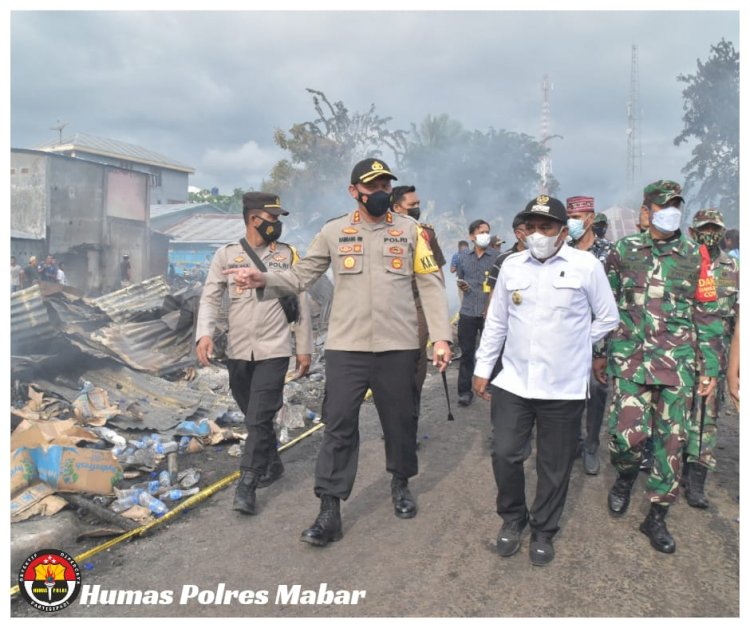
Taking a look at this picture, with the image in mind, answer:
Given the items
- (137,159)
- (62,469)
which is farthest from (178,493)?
(137,159)

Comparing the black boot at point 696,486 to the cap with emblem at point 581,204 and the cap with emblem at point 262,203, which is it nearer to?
the cap with emblem at point 581,204

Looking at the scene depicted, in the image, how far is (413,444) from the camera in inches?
161

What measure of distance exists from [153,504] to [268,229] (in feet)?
7.03

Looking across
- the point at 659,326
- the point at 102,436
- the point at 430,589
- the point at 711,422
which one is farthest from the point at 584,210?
the point at 102,436

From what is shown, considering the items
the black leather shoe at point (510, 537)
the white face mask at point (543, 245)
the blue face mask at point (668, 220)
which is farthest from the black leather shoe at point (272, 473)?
the blue face mask at point (668, 220)

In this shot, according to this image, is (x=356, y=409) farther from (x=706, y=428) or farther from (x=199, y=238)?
(x=199, y=238)

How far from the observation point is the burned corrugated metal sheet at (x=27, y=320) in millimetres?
6961

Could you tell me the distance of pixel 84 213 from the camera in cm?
2469

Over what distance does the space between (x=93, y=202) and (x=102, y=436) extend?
2187 centimetres

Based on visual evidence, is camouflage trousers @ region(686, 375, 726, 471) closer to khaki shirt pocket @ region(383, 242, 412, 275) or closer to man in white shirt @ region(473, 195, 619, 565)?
man in white shirt @ region(473, 195, 619, 565)

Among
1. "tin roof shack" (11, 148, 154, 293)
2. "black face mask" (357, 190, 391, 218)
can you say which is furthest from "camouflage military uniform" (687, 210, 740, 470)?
"tin roof shack" (11, 148, 154, 293)

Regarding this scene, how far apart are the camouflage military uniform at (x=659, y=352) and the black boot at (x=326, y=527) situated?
1.79 m

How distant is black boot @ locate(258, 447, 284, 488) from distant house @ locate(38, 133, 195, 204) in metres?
33.9

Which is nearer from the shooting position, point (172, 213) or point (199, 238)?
point (199, 238)
